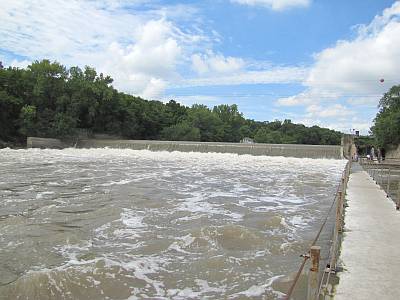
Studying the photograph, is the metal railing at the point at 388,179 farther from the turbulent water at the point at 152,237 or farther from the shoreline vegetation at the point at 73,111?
the shoreline vegetation at the point at 73,111

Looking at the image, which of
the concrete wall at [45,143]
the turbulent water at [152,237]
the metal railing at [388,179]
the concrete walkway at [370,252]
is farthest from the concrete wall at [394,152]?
the concrete walkway at [370,252]

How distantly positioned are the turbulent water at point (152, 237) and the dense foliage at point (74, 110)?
31.9 metres

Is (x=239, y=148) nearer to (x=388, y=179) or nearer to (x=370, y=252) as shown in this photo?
(x=388, y=179)

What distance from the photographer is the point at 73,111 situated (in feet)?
163

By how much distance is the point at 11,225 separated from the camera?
9180 millimetres

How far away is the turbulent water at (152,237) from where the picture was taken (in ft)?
19.8

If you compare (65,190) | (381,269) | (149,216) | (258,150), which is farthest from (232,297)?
(258,150)

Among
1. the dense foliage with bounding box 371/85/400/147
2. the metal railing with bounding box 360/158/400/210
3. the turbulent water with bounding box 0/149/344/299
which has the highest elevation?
the dense foliage with bounding box 371/85/400/147

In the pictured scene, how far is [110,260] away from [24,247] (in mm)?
1832

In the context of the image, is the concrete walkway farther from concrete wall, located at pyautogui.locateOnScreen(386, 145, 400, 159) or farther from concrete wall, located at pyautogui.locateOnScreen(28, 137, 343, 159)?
concrete wall, located at pyautogui.locateOnScreen(386, 145, 400, 159)

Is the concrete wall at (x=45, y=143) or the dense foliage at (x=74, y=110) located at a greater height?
the dense foliage at (x=74, y=110)

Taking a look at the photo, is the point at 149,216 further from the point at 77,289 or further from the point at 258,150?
the point at 258,150

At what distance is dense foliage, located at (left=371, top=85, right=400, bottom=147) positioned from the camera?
46.3 metres

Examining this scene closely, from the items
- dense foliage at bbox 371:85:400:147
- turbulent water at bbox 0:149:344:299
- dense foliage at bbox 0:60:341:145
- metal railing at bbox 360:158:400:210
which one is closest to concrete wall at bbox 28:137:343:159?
metal railing at bbox 360:158:400:210
